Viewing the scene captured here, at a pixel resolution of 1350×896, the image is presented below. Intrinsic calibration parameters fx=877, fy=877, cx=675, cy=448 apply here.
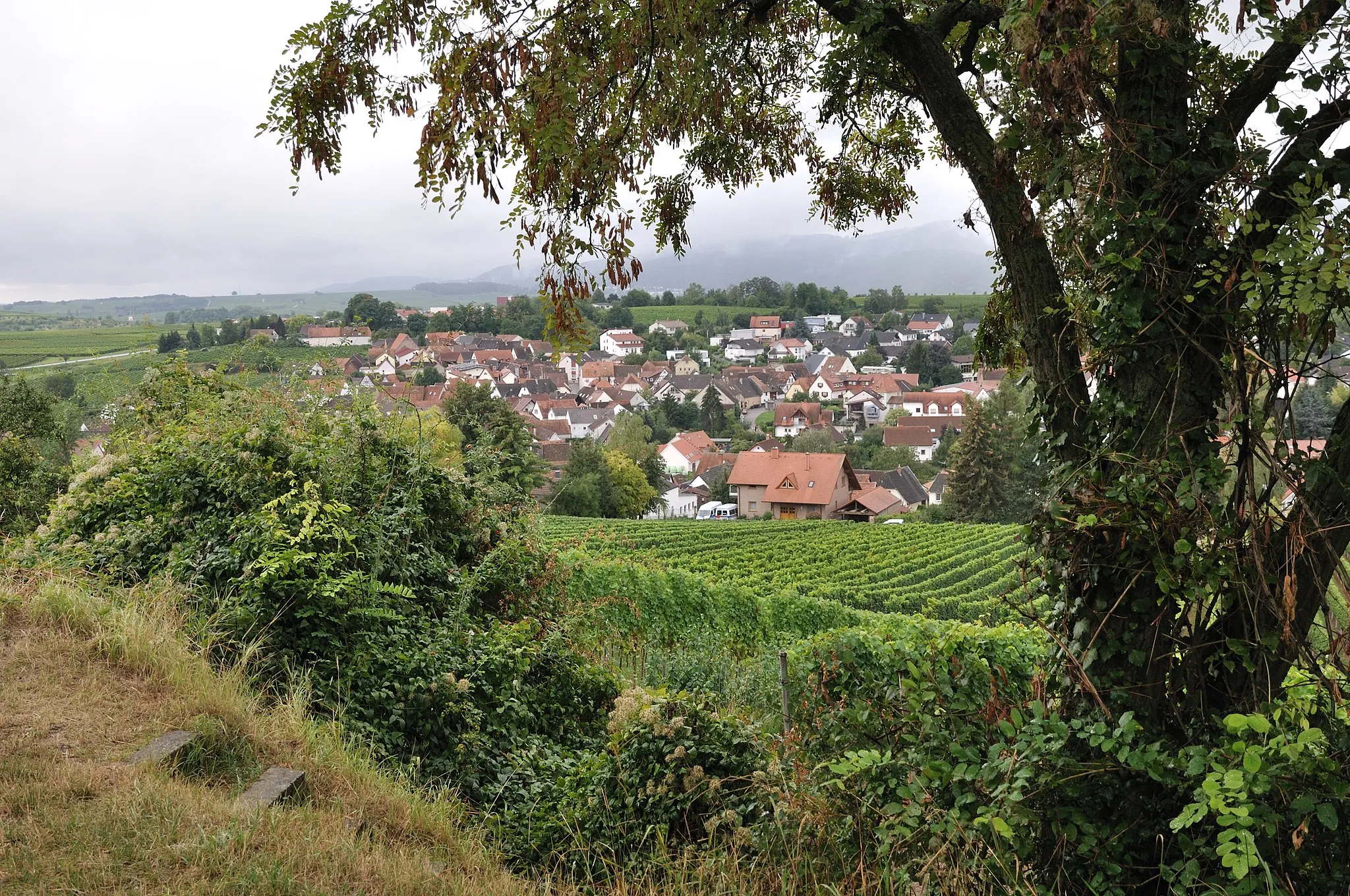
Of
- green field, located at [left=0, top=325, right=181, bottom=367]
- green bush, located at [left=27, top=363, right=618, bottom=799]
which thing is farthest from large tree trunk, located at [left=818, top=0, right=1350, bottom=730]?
green field, located at [left=0, top=325, right=181, bottom=367]

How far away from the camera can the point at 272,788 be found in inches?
135

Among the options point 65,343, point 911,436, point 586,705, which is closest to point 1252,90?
point 586,705

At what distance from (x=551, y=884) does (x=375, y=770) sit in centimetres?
117

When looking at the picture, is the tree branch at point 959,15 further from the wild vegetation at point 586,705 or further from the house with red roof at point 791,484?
the house with red roof at point 791,484

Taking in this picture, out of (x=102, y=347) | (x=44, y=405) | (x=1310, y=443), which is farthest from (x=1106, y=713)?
(x=102, y=347)

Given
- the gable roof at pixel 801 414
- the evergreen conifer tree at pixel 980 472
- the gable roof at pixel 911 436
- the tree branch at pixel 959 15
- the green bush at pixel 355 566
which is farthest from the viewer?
the gable roof at pixel 801 414

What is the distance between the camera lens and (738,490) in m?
54.7

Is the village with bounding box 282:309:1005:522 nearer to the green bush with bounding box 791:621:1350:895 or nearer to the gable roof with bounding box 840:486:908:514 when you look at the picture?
the gable roof with bounding box 840:486:908:514

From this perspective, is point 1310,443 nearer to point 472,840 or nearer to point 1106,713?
point 1106,713

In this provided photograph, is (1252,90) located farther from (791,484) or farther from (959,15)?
(791,484)

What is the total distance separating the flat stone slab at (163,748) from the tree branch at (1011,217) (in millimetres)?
3596

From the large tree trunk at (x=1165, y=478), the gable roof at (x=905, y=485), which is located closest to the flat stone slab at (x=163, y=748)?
the large tree trunk at (x=1165, y=478)

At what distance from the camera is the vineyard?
22.2m

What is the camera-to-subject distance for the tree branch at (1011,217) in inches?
125
